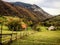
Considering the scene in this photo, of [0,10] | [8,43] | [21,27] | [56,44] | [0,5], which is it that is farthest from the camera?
[0,5]

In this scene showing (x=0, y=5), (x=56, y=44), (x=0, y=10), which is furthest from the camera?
(x=0, y=5)

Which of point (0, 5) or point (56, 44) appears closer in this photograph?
point (56, 44)

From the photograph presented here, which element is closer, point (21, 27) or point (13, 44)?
point (13, 44)

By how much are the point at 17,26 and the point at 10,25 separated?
8.03ft

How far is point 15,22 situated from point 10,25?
1.96 m

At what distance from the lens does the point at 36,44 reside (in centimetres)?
2489

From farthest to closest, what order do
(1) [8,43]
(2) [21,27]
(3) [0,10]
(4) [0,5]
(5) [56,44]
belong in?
(4) [0,5] → (3) [0,10] → (2) [21,27] → (5) [56,44] → (1) [8,43]

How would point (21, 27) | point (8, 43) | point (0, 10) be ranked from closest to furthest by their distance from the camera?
point (8, 43) < point (21, 27) < point (0, 10)

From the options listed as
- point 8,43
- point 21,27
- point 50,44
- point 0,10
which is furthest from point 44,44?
point 0,10

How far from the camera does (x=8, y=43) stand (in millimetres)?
22781

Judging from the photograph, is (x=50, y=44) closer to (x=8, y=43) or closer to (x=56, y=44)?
(x=56, y=44)

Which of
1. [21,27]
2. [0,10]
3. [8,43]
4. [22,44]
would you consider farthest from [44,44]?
[0,10]

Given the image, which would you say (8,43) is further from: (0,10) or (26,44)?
(0,10)

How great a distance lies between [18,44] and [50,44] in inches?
120
